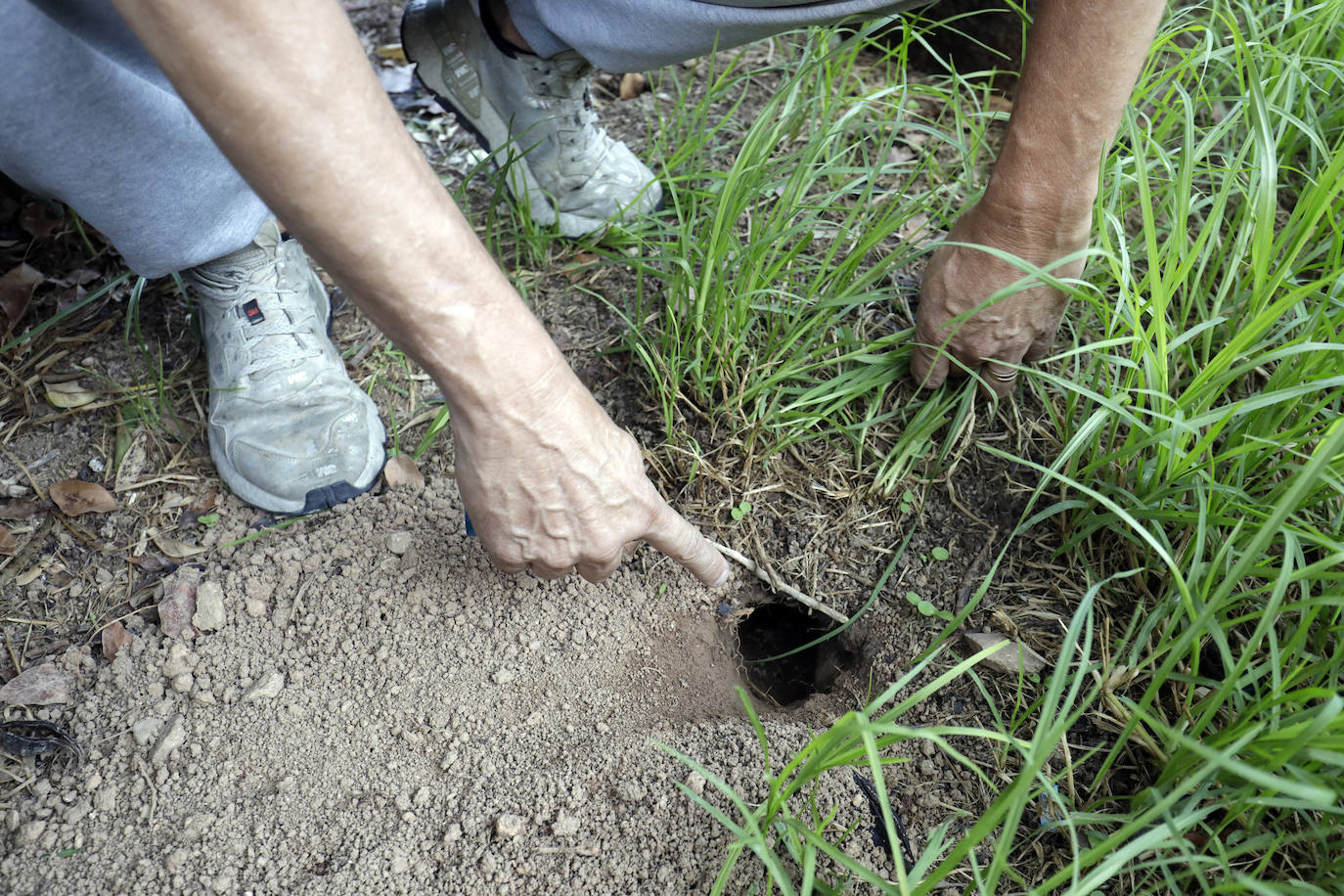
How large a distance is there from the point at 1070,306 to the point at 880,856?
1.14 m

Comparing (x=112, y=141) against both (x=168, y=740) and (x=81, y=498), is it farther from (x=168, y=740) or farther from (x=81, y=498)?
(x=168, y=740)

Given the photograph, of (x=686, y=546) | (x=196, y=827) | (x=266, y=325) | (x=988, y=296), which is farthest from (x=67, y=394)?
(x=988, y=296)

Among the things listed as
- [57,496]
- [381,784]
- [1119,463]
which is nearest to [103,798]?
[381,784]

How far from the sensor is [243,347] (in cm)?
166

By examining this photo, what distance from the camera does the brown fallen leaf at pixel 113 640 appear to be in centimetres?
143

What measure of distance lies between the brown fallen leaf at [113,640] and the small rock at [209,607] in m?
0.11

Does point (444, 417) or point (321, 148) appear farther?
point (444, 417)

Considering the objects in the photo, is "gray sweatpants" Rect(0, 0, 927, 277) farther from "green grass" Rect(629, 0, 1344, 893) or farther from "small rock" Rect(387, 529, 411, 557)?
"small rock" Rect(387, 529, 411, 557)

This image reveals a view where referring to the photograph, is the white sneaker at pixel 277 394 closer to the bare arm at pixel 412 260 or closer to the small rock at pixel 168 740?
the small rock at pixel 168 740

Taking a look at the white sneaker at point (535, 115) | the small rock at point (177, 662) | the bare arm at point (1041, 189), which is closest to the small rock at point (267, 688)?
the small rock at point (177, 662)

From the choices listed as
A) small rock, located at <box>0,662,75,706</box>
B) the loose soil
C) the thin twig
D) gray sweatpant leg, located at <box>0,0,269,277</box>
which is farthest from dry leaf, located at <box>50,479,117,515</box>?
the thin twig

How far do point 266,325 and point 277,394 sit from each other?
142mm

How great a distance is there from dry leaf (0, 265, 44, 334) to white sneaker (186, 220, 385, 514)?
448 mm

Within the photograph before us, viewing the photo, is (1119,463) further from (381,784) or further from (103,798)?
(103,798)
